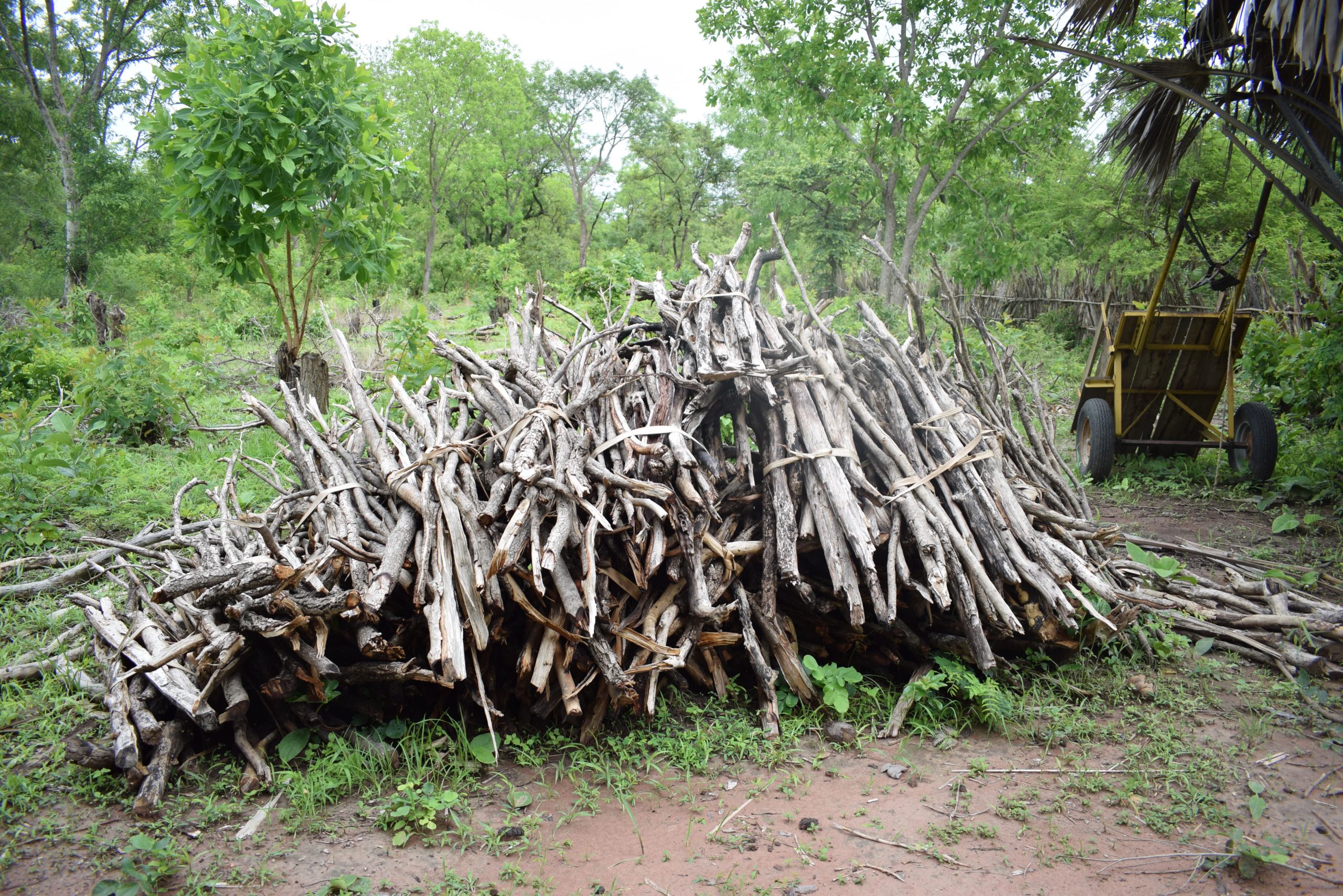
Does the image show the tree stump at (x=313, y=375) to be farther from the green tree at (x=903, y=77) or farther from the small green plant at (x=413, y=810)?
the green tree at (x=903, y=77)

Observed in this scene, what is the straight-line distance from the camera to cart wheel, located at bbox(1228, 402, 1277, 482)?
713cm

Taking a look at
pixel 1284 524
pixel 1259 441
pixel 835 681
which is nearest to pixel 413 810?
pixel 835 681

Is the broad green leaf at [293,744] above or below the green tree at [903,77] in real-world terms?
below

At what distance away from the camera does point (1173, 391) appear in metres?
7.83

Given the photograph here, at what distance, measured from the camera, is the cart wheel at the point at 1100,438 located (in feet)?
25.1

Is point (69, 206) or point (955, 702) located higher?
point (69, 206)

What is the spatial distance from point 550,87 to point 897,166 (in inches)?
1186

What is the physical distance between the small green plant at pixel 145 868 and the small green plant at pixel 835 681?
8.24ft

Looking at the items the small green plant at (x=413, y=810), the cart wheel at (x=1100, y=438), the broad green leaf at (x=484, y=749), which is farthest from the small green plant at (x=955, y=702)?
the cart wheel at (x=1100, y=438)

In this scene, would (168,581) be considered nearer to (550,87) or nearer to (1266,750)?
(1266,750)

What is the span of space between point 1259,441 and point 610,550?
22.1 feet

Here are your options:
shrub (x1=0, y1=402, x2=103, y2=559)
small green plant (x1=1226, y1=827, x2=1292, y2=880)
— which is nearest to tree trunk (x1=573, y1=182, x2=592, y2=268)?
shrub (x1=0, y1=402, x2=103, y2=559)

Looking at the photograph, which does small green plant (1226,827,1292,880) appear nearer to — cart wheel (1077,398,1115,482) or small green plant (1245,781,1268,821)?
small green plant (1245,781,1268,821)

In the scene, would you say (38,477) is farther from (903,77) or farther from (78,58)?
(78,58)
